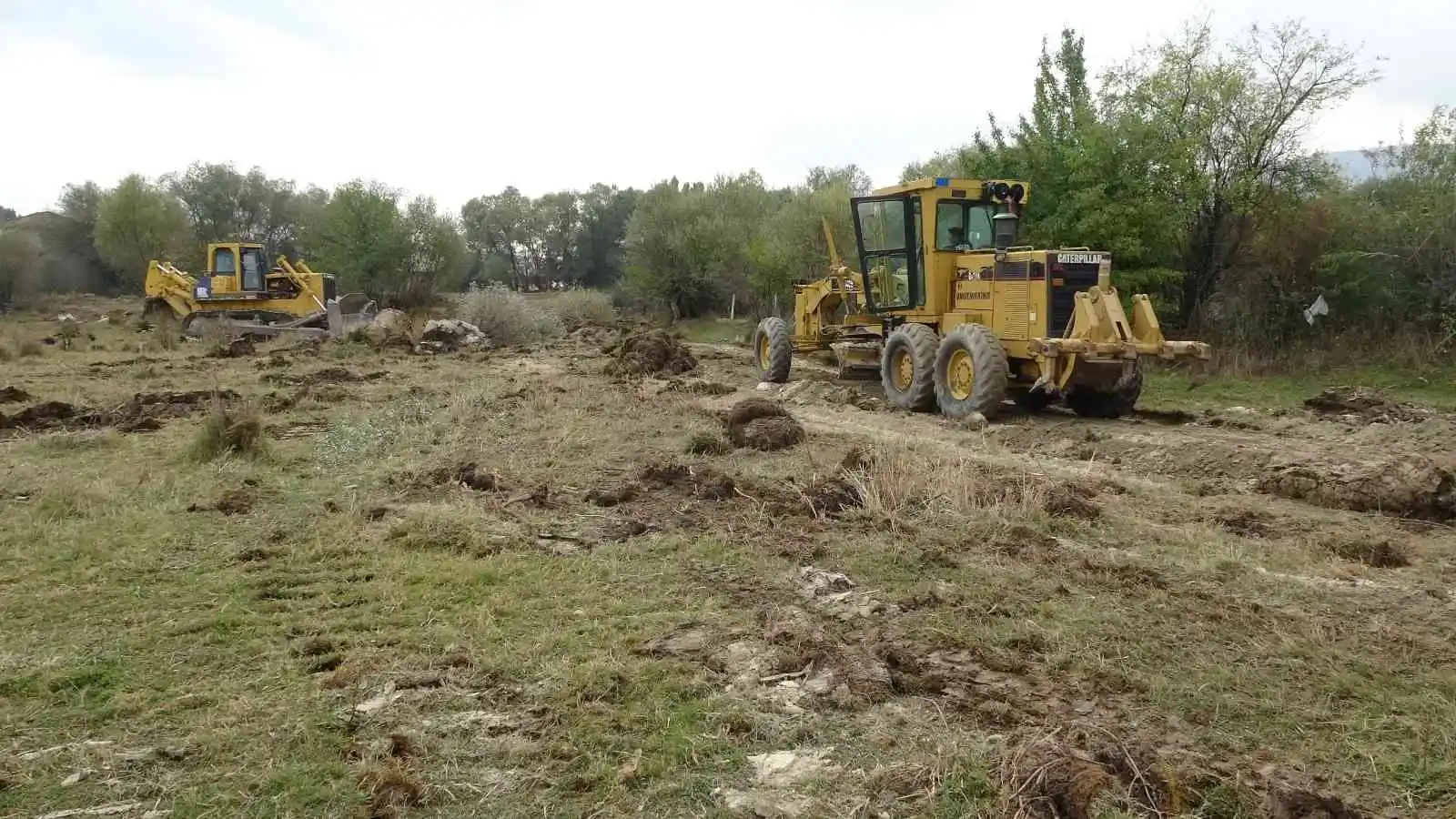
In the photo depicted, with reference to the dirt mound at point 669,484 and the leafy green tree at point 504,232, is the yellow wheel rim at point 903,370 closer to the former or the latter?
the dirt mound at point 669,484

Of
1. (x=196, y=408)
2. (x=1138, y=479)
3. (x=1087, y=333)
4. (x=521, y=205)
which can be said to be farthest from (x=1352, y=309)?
(x=521, y=205)

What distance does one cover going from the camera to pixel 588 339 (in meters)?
27.9

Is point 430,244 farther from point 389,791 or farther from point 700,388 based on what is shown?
point 389,791

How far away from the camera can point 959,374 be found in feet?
38.7

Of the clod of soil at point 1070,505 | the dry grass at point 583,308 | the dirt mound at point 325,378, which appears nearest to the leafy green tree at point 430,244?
the dry grass at point 583,308

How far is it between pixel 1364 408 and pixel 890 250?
232 inches

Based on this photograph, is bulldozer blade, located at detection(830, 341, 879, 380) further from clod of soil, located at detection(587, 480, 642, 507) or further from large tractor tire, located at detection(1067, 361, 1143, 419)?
clod of soil, located at detection(587, 480, 642, 507)

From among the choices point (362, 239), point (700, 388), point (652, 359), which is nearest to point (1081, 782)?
point (700, 388)

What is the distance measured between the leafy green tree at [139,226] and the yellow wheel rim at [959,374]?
4269 cm

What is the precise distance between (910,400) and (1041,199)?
286 inches

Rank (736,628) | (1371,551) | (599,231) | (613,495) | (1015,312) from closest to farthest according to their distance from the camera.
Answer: (736,628) < (1371,551) < (613,495) < (1015,312) < (599,231)

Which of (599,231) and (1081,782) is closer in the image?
(1081,782)

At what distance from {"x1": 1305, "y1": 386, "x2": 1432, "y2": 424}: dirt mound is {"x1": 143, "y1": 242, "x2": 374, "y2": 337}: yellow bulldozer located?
74.6 ft

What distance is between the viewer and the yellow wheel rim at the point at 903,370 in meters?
12.8
